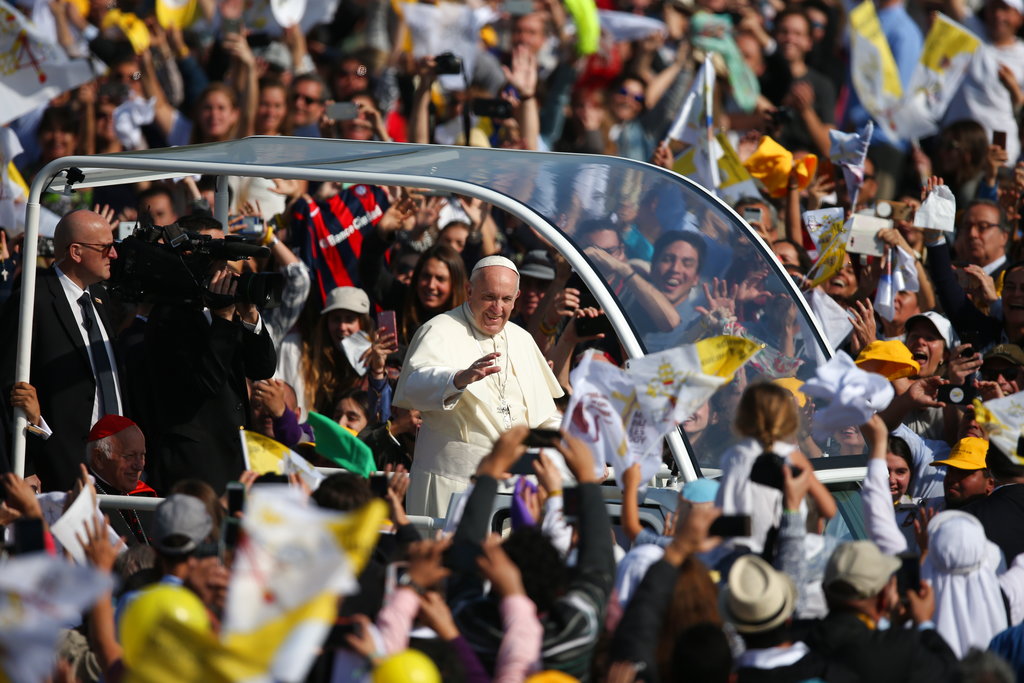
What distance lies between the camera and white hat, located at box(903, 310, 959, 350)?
7762 mm

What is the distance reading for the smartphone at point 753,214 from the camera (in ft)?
28.4

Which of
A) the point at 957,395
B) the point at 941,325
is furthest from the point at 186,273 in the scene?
the point at 941,325

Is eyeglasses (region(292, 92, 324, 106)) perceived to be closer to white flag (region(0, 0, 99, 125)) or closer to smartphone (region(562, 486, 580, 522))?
white flag (region(0, 0, 99, 125))

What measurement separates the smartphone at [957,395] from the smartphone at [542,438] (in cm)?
219

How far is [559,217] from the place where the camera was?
639cm

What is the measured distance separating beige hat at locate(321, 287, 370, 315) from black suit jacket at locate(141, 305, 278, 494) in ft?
3.65

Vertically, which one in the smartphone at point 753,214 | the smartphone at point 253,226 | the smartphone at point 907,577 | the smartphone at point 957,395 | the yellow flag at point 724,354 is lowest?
the smartphone at point 957,395

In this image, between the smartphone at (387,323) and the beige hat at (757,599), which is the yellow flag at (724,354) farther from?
the smartphone at (387,323)

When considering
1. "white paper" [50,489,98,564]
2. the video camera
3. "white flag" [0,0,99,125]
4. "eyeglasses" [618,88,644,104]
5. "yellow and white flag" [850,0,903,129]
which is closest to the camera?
"white paper" [50,489,98,564]

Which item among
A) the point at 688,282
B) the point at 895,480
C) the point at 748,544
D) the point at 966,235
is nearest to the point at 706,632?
the point at 748,544

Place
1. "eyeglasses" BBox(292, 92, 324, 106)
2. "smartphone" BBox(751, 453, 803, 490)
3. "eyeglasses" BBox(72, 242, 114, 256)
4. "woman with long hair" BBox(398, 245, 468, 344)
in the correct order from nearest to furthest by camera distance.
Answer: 1. "smartphone" BBox(751, 453, 803, 490)
2. "eyeglasses" BBox(72, 242, 114, 256)
3. "woman with long hair" BBox(398, 245, 468, 344)
4. "eyeglasses" BBox(292, 92, 324, 106)

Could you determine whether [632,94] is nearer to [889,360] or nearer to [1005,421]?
[889,360]

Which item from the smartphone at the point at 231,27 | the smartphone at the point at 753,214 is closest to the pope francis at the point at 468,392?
the smartphone at the point at 753,214

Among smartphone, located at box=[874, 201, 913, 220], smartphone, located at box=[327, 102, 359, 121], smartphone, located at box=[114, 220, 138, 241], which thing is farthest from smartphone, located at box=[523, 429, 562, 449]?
smartphone, located at box=[327, 102, 359, 121]
